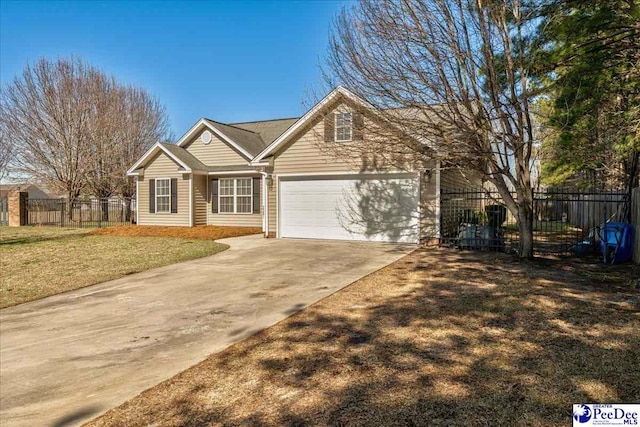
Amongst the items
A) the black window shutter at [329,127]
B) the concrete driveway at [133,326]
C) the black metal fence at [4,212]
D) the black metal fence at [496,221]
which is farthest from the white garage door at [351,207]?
the black metal fence at [4,212]

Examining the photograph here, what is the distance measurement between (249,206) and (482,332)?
14.7 meters

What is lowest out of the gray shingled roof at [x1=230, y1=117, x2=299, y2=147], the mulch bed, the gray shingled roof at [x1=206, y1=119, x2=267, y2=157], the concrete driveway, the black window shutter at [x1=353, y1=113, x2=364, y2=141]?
the concrete driveway

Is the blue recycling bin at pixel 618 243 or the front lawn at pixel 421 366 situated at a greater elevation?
the blue recycling bin at pixel 618 243

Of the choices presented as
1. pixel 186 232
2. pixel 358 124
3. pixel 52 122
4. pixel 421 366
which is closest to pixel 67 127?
pixel 52 122

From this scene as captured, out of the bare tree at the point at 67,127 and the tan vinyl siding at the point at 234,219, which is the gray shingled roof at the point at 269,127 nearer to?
the tan vinyl siding at the point at 234,219

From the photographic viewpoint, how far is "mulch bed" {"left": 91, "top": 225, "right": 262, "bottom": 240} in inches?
637

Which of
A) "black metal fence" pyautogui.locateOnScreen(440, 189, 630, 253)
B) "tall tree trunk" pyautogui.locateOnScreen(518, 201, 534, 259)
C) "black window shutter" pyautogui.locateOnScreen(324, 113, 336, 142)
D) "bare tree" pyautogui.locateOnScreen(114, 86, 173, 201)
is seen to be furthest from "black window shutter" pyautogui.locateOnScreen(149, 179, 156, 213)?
"tall tree trunk" pyautogui.locateOnScreen(518, 201, 534, 259)

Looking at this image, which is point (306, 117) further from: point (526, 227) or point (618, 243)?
point (618, 243)

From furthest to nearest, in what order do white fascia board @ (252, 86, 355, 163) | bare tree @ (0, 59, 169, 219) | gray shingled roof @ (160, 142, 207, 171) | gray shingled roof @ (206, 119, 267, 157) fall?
1. bare tree @ (0, 59, 169, 219)
2. gray shingled roof @ (206, 119, 267, 157)
3. gray shingled roof @ (160, 142, 207, 171)
4. white fascia board @ (252, 86, 355, 163)

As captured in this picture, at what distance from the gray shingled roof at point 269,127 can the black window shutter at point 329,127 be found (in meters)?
8.07

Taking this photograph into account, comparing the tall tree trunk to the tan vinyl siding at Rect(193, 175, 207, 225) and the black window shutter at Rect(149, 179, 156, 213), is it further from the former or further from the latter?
the black window shutter at Rect(149, 179, 156, 213)

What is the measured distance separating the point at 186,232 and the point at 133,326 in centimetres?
1179

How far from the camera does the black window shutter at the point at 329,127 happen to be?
1255cm

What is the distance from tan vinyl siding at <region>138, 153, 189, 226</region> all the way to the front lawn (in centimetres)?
1428
